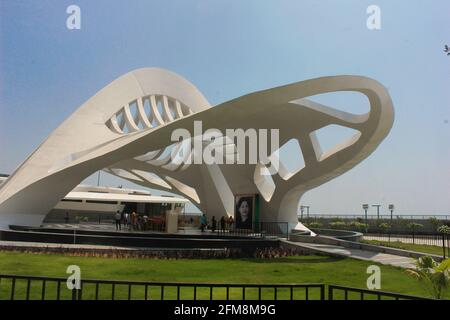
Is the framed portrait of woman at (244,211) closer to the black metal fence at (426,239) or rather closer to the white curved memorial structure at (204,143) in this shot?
the white curved memorial structure at (204,143)

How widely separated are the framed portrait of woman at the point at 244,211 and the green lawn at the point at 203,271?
12537 millimetres

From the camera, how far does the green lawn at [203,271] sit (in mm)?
7887

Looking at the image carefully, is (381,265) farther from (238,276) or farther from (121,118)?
(121,118)

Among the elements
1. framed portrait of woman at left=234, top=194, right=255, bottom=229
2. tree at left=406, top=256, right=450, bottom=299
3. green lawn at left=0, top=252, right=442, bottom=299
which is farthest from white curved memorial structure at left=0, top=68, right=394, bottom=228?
tree at left=406, top=256, right=450, bottom=299

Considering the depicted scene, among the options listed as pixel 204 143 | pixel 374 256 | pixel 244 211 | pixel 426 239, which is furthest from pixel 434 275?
pixel 426 239

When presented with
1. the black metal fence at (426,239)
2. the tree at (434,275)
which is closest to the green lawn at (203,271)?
the tree at (434,275)

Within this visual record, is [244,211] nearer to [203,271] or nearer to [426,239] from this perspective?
[426,239]

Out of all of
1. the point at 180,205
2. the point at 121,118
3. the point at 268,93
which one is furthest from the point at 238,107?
the point at 180,205

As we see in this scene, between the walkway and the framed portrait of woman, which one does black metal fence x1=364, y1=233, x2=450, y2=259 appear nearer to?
the walkway

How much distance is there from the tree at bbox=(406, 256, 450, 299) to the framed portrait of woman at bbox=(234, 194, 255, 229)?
18.2m

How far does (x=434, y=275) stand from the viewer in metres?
7.16

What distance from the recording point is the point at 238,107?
17.2m

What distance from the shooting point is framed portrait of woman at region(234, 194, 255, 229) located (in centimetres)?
2595

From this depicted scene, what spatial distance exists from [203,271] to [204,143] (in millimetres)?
17401
